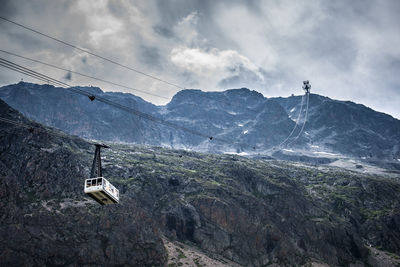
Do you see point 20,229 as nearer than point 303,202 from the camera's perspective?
Yes

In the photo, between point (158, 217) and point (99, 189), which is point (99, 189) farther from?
point (158, 217)

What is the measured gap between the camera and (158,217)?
139 m

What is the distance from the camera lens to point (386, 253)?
6097 inches

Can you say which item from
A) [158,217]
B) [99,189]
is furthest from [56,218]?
[99,189]

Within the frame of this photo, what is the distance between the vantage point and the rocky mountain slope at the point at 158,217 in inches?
3944

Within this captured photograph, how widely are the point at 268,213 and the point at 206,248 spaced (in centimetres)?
4396

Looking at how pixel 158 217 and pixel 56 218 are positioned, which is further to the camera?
pixel 158 217

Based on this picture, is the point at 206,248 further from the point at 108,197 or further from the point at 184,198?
the point at 108,197

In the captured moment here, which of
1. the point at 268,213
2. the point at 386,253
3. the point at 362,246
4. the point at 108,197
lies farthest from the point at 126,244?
the point at 386,253

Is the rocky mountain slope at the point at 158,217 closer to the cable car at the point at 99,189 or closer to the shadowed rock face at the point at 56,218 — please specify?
the shadowed rock face at the point at 56,218

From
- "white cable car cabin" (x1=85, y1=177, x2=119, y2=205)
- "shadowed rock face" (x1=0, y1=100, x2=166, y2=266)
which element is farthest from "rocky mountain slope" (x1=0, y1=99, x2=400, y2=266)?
"white cable car cabin" (x1=85, y1=177, x2=119, y2=205)

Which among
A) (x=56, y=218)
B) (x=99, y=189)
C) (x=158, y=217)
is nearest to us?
(x=99, y=189)

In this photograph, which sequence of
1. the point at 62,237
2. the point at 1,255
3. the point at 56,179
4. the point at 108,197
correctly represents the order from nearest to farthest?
the point at 108,197, the point at 1,255, the point at 62,237, the point at 56,179

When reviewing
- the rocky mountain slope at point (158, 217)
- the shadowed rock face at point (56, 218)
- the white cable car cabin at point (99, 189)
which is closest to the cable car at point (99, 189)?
the white cable car cabin at point (99, 189)
